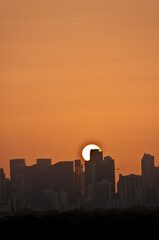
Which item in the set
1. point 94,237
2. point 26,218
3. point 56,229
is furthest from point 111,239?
point 26,218

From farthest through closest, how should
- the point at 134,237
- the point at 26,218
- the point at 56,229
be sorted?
1. the point at 26,218
2. the point at 56,229
3. the point at 134,237

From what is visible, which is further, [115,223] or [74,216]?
[74,216]

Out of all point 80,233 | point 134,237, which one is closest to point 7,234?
point 80,233

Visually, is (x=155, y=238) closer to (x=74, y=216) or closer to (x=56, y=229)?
(x=56, y=229)

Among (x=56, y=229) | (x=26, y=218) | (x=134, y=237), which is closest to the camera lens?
(x=134, y=237)

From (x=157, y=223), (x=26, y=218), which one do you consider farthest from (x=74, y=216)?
(x=157, y=223)

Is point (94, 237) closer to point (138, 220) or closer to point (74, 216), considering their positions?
point (138, 220)

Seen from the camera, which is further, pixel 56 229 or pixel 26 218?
pixel 26 218
